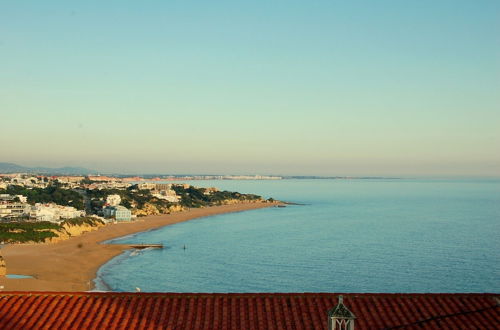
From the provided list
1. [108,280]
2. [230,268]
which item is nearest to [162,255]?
[230,268]

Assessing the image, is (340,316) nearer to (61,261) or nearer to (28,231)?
(61,261)

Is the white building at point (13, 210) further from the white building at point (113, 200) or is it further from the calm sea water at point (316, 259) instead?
the calm sea water at point (316, 259)

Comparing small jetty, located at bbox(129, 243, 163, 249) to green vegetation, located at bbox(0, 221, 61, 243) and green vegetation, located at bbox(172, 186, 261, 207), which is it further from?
green vegetation, located at bbox(172, 186, 261, 207)

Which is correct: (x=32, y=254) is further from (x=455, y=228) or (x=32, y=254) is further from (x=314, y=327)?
(x=455, y=228)

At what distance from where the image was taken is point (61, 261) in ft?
186

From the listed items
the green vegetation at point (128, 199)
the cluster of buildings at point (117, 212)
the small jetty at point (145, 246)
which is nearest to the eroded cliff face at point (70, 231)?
the small jetty at point (145, 246)

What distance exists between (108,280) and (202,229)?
50519mm

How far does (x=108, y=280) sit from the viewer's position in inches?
1866

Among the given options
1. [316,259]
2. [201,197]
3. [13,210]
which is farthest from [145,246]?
[201,197]

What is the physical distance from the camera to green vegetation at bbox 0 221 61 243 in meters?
71.7

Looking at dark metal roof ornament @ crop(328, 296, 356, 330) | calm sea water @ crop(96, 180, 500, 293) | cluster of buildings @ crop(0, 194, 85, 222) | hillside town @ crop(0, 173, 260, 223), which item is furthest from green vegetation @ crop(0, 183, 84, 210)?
dark metal roof ornament @ crop(328, 296, 356, 330)

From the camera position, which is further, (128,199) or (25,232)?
(128,199)

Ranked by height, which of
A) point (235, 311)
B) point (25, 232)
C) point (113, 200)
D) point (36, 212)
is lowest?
point (25, 232)

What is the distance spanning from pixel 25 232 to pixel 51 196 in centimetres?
5447
